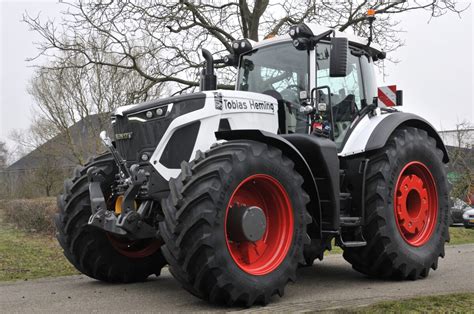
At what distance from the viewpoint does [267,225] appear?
215 inches

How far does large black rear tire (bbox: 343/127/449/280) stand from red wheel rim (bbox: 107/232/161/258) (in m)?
2.28

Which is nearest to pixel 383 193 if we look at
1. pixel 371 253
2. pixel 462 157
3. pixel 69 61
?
pixel 371 253

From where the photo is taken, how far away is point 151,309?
16.1 feet

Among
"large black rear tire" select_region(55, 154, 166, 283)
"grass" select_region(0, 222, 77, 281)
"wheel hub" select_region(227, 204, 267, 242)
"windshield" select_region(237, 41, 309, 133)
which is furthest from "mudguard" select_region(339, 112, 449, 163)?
"grass" select_region(0, 222, 77, 281)

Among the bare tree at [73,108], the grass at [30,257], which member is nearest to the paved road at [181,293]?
the grass at [30,257]

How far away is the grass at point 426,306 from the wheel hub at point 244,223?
102cm

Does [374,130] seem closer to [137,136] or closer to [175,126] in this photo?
[175,126]

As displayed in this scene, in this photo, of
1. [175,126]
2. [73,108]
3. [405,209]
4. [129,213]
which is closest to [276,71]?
[175,126]

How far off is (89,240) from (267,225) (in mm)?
2097

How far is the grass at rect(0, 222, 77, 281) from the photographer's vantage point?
7.77m

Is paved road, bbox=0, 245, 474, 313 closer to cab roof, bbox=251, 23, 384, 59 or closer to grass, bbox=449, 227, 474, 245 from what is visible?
cab roof, bbox=251, 23, 384, 59

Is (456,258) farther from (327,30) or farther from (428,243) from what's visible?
(327,30)

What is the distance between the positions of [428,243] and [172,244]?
3659 mm

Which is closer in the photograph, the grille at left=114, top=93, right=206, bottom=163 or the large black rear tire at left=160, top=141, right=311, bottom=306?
the large black rear tire at left=160, top=141, right=311, bottom=306
